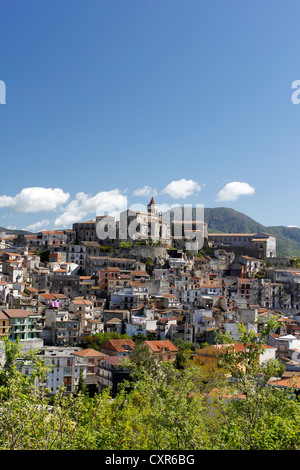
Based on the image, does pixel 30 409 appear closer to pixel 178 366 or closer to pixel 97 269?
pixel 178 366

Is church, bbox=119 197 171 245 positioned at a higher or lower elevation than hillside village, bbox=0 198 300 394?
higher

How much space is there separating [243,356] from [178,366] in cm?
2511

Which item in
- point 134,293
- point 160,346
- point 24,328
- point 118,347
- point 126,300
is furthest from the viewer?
point 134,293

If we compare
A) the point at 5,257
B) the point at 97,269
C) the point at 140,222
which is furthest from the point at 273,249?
the point at 5,257

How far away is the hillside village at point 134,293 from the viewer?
35656 mm

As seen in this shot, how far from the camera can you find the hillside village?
35.7 meters

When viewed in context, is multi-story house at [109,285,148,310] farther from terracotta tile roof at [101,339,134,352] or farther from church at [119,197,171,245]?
church at [119,197,171,245]

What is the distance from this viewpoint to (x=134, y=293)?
46.6 meters

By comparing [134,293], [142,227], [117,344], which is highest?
[142,227]

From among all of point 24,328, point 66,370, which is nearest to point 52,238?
point 24,328

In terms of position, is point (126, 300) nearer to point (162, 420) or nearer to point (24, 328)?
point (24, 328)

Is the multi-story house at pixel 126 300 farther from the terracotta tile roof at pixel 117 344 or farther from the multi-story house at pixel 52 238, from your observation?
the multi-story house at pixel 52 238

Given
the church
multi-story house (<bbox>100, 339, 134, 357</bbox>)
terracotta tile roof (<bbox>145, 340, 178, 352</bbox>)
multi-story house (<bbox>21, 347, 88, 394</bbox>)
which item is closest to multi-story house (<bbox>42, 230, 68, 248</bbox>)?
the church

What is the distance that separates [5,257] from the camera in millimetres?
52750
